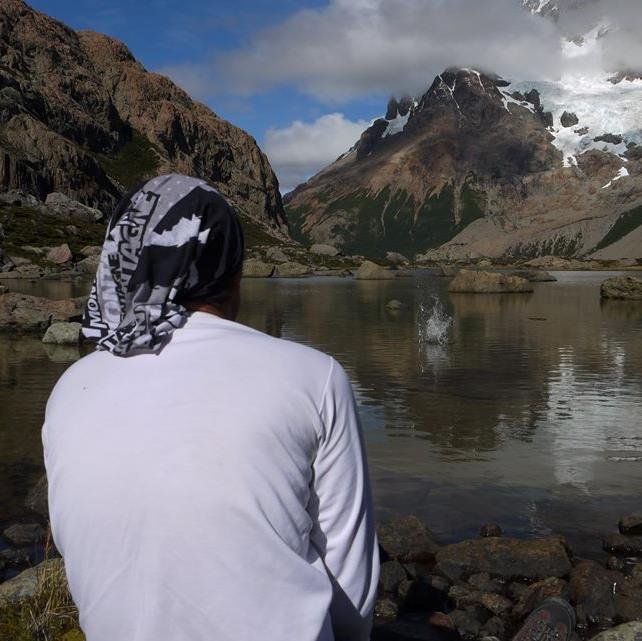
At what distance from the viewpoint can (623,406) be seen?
1819cm

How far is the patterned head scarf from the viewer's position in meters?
2.91

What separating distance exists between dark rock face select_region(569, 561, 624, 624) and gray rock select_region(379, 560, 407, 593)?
1816 millimetres

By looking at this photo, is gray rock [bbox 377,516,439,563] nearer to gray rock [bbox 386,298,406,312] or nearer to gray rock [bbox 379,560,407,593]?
gray rock [bbox 379,560,407,593]

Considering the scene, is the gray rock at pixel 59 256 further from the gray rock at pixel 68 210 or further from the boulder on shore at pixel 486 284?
the boulder on shore at pixel 486 284

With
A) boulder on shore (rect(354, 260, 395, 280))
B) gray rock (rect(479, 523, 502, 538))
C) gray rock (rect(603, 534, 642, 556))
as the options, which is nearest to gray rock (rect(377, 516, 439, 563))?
gray rock (rect(479, 523, 502, 538))

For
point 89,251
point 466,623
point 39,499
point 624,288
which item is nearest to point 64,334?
point 39,499

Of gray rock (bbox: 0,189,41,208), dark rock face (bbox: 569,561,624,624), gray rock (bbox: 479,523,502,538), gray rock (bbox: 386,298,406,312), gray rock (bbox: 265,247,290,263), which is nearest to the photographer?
dark rock face (bbox: 569,561,624,624)

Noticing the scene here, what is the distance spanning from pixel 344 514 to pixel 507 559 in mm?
6557

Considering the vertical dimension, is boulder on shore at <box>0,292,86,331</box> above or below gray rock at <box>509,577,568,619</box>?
above

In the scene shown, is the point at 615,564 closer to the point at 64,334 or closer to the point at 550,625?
the point at 550,625

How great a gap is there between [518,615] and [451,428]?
27.4ft

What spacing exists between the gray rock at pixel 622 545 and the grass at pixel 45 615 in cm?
668

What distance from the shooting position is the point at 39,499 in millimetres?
10727

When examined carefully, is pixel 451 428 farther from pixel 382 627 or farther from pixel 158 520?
pixel 158 520
